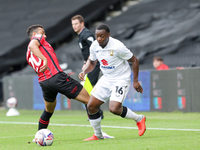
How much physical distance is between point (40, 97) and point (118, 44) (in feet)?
38.3

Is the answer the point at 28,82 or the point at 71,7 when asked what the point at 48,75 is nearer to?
the point at 28,82

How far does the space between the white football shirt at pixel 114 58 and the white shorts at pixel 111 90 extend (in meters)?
0.08

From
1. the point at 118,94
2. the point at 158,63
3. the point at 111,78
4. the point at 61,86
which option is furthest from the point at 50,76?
the point at 158,63

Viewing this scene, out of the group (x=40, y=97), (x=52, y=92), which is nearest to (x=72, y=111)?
(x=40, y=97)

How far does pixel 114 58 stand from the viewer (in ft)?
21.1

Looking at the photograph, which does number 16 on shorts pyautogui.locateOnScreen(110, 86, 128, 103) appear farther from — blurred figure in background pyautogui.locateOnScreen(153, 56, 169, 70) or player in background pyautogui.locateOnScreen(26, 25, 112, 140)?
blurred figure in background pyautogui.locateOnScreen(153, 56, 169, 70)

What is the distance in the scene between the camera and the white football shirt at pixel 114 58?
638cm

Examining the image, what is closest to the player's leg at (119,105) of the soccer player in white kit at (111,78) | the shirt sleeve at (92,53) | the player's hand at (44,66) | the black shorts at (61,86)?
the soccer player in white kit at (111,78)

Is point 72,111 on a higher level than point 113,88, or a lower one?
lower

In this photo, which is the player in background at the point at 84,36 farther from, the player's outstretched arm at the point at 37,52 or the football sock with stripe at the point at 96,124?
the football sock with stripe at the point at 96,124

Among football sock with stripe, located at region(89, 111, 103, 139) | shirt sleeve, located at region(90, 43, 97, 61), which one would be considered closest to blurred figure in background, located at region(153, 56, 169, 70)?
shirt sleeve, located at region(90, 43, 97, 61)

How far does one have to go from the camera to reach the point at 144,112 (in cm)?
1370

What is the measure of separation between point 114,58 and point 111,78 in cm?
32

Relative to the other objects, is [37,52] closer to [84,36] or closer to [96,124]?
[96,124]
